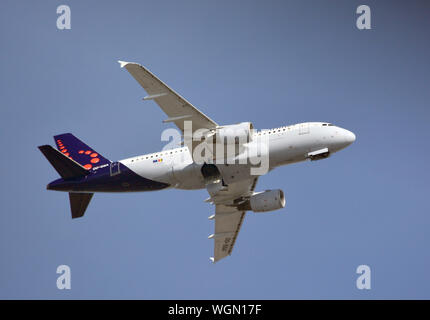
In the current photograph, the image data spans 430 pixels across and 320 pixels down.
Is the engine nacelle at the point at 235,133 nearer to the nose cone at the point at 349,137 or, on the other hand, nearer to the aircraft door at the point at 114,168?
the nose cone at the point at 349,137

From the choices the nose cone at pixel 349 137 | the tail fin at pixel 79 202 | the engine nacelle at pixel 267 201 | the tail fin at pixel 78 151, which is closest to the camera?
the nose cone at pixel 349 137

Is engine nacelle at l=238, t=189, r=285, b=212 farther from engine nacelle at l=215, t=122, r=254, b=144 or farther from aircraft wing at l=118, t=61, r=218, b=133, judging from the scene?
aircraft wing at l=118, t=61, r=218, b=133

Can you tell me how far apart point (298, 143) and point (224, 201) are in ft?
34.4

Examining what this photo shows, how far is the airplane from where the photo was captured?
167 ft

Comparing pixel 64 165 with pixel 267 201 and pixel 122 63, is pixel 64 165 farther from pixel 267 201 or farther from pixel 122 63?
pixel 267 201

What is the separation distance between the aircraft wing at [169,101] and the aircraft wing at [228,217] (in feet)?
25.1

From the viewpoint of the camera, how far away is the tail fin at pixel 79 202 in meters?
56.3

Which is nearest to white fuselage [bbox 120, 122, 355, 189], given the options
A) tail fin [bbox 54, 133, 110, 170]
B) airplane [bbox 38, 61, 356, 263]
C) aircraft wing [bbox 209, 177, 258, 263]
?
airplane [bbox 38, 61, 356, 263]

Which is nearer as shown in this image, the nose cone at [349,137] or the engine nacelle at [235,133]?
the engine nacelle at [235,133]

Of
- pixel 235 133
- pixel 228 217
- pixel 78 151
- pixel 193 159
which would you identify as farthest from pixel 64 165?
pixel 228 217

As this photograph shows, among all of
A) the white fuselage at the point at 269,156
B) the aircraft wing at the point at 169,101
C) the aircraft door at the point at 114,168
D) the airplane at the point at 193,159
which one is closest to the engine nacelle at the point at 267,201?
the airplane at the point at 193,159

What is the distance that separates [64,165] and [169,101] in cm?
1046

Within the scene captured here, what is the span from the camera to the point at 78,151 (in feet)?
186

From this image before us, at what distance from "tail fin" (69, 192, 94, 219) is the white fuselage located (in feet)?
15.3
